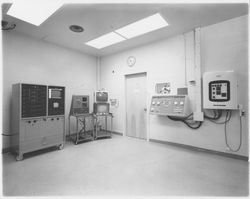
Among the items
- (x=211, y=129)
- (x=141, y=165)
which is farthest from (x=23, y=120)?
(x=211, y=129)

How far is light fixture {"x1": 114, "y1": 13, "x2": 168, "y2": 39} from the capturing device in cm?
271

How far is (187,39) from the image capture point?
3.20 meters

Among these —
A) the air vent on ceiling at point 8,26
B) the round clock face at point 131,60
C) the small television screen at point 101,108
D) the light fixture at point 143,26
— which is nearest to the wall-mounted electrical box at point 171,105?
the round clock face at point 131,60

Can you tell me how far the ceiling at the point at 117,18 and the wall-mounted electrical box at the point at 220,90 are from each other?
1090 millimetres

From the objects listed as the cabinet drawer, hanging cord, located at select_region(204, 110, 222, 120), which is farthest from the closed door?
the cabinet drawer

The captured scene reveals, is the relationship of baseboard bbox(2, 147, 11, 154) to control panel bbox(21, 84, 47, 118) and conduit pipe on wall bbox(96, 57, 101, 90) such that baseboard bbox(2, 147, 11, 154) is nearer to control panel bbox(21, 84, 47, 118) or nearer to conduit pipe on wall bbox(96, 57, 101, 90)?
control panel bbox(21, 84, 47, 118)

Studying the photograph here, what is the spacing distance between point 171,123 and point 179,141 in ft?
1.51

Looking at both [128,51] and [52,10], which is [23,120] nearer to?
[52,10]

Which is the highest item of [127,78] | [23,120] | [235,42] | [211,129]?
[235,42]

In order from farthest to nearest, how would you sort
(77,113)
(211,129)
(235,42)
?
(77,113) → (211,129) → (235,42)

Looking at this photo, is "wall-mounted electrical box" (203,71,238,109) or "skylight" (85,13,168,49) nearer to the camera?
"wall-mounted electrical box" (203,71,238,109)

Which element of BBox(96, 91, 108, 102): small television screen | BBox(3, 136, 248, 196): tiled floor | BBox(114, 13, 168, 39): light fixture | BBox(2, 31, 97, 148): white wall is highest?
BBox(114, 13, 168, 39): light fixture

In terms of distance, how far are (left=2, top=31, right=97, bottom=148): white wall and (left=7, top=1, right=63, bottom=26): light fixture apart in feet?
2.64

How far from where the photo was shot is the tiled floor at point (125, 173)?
1.76 m
